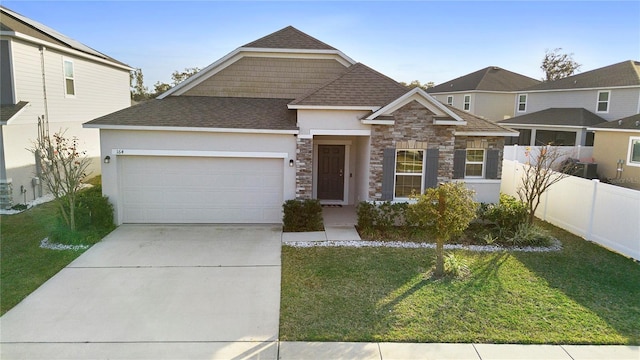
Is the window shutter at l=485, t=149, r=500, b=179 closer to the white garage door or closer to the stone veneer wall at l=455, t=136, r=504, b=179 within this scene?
the stone veneer wall at l=455, t=136, r=504, b=179

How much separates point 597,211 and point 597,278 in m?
2.98

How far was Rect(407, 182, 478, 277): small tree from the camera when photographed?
28.2ft

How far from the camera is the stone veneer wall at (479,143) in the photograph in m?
13.2

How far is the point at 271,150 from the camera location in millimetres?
12453

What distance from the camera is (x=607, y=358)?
5902 millimetres

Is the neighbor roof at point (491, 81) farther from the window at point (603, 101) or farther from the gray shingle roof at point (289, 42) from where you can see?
the gray shingle roof at point (289, 42)

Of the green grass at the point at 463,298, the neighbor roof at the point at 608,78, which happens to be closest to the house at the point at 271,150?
the green grass at the point at 463,298

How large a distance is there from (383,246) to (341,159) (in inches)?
191

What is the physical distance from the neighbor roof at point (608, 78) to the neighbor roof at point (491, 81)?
17.1 feet

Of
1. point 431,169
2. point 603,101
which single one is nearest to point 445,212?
point 431,169

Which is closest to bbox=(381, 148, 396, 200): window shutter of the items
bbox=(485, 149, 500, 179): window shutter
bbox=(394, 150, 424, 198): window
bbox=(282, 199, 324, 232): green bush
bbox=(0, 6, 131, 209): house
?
bbox=(394, 150, 424, 198): window

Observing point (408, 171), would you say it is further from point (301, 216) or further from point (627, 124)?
point (627, 124)

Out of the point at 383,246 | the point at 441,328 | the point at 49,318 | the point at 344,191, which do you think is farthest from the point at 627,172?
the point at 49,318

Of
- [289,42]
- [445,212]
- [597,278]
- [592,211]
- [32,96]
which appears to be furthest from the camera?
[289,42]
